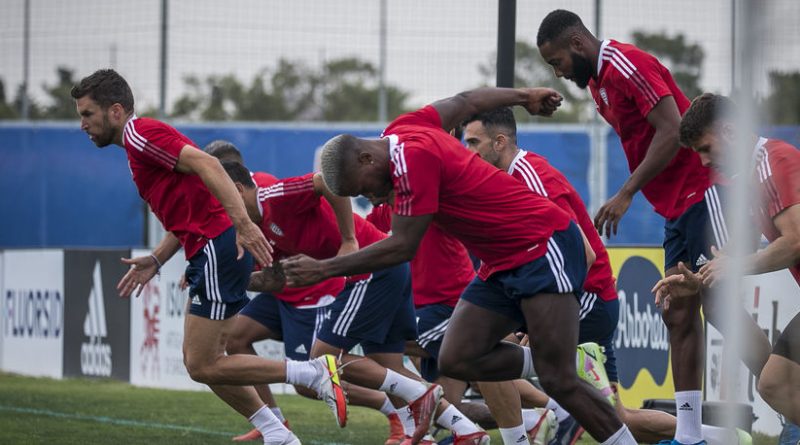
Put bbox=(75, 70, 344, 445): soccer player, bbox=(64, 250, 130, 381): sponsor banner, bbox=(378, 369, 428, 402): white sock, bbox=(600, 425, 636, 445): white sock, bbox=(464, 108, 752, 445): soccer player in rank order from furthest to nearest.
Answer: bbox=(64, 250, 130, 381): sponsor banner, bbox=(378, 369, 428, 402): white sock, bbox=(75, 70, 344, 445): soccer player, bbox=(464, 108, 752, 445): soccer player, bbox=(600, 425, 636, 445): white sock

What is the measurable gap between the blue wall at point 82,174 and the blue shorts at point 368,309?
877 cm

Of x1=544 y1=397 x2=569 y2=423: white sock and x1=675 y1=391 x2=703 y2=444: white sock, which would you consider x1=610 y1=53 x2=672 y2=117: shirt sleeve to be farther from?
x1=544 y1=397 x2=569 y2=423: white sock

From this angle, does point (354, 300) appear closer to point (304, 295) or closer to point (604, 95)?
point (304, 295)

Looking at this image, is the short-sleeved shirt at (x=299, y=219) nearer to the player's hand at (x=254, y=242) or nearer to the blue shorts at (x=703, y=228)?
the player's hand at (x=254, y=242)

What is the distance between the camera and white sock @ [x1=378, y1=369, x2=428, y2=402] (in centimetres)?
803

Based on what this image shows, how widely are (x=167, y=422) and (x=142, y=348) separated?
3.86 metres

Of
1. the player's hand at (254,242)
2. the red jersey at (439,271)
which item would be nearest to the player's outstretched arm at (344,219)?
the red jersey at (439,271)

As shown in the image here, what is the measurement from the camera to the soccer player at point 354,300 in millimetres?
8070

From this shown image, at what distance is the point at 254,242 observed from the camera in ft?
22.5

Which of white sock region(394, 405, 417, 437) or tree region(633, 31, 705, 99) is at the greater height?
tree region(633, 31, 705, 99)

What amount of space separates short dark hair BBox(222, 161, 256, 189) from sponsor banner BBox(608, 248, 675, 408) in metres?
3.71

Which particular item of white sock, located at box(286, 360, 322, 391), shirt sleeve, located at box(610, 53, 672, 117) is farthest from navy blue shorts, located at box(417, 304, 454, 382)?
shirt sleeve, located at box(610, 53, 672, 117)

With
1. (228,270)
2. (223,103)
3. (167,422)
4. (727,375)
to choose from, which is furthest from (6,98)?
(727,375)

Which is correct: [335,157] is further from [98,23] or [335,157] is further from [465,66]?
[98,23]
